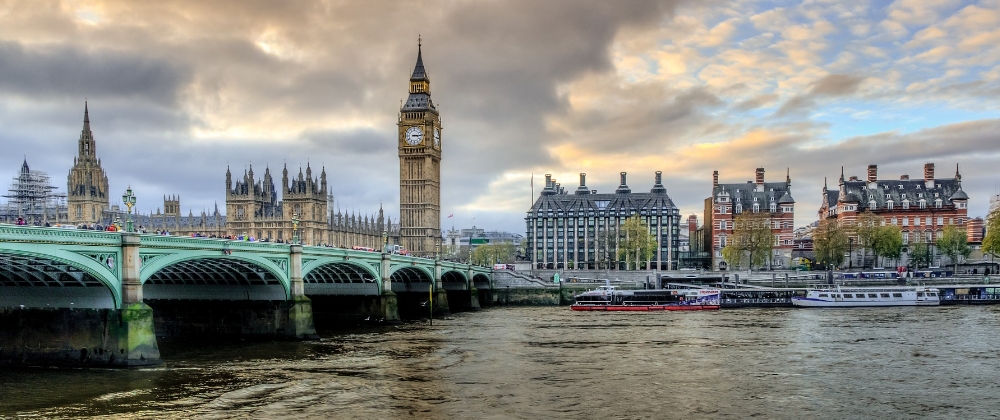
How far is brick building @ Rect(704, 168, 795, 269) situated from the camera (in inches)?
5197

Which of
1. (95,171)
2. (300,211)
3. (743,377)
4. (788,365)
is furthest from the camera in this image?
(95,171)

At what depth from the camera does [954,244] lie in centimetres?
11069

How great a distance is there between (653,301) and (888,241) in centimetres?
4070

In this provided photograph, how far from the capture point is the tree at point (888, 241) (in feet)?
363

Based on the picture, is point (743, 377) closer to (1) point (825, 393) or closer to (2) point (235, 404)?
(1) point (825, 393)

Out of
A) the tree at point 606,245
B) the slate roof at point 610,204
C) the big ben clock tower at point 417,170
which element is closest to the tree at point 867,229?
the tree at point 606,245

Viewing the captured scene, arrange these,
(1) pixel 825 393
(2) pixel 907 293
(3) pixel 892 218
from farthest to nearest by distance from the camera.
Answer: (3) pixel 892 218 < (2) pixel 907 293 < (1) pixel 825 393

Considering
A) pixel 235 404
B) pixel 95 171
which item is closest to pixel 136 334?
pixel 235 404

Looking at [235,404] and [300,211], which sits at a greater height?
[300,211]

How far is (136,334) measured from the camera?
39.6 meters

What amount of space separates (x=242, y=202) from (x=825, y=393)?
12846 cm

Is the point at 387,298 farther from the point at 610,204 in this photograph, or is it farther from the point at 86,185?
the point at 86,185

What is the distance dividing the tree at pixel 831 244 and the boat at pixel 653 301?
30.8 m

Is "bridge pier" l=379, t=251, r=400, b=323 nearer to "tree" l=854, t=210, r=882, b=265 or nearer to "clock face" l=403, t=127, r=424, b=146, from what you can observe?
"tree" l=854, t=210, r=882, b=265
